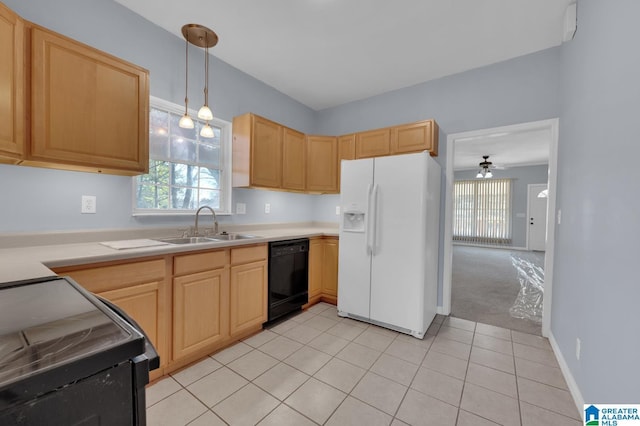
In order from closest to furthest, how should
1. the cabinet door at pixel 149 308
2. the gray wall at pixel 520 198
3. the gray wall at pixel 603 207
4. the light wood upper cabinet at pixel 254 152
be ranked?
the gray wall at pixel 603 207, the cabinet door at pixel 149 308, the light wood upper cabinet at pixel 254 152, the gray wall at pixel 520 198

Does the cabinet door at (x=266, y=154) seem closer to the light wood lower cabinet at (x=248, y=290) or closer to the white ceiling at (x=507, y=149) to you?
the light wood lower cabinet at (x=248, y=290)

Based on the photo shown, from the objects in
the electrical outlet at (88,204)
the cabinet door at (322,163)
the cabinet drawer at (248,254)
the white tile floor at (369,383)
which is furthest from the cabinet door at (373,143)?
the electrical outlet at (88,204)

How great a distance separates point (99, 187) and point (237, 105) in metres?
1.63

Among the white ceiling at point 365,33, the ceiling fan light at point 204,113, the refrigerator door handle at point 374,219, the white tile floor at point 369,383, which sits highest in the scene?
the white ceiling at point 365,33

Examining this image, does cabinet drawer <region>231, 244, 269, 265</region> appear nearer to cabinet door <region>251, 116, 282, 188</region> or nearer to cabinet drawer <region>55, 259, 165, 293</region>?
cabinet drawer <region>55, 259, 165, 293</region>

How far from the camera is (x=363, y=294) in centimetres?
276

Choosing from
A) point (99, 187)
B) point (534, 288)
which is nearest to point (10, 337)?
point (99, 187)

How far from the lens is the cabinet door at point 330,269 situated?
326 centimetres

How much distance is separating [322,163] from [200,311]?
2378 millimetres

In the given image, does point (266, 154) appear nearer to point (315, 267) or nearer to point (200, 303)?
point (315, 267)

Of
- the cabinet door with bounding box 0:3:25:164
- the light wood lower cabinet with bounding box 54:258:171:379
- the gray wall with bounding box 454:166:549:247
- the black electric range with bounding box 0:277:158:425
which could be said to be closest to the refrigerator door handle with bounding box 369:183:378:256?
the light wood lower cabinet with bounding box 54:258:171:379

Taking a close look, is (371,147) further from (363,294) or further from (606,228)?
(606,228)

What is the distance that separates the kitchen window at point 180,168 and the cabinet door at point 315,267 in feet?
3.57

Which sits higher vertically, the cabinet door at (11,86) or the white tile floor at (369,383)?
the cabinet door at (11,86)
